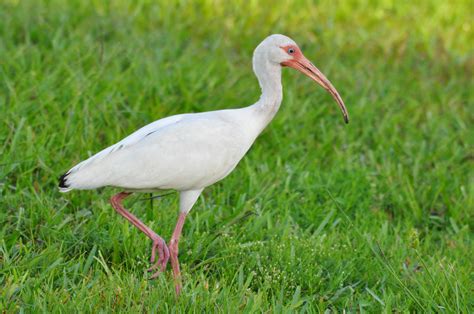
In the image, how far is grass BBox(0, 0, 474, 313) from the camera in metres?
4.98

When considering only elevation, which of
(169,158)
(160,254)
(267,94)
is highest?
(267,94)

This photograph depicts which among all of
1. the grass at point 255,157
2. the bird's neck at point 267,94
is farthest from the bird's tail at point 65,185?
the bird's neck at point 267,94

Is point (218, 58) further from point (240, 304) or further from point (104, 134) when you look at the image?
point (240, 304)

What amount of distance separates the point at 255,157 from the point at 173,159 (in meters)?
1.95

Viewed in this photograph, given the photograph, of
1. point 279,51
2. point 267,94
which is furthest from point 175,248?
point 279,51

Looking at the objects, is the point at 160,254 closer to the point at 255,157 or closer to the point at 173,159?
the point at 173,159

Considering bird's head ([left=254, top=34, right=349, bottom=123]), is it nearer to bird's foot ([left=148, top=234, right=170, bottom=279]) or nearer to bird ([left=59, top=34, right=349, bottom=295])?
bird ([left=59, top=34, right=349, bottom=295])

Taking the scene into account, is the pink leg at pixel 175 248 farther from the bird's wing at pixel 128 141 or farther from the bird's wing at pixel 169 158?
the bird's wing at pixel 128 141

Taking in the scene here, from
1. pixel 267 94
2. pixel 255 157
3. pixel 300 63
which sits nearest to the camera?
pixel 267 94

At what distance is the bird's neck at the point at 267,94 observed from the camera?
5.26 metres

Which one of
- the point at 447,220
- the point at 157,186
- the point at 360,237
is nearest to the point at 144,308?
the point at 157,186

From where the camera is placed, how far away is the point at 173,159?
16.6ft

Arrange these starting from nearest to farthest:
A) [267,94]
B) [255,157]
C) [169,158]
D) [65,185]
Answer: [65,185]
[169,158]
[267,94]
[255,157]

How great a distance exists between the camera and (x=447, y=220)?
6.60 meters
